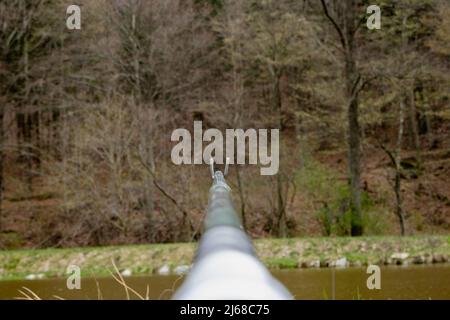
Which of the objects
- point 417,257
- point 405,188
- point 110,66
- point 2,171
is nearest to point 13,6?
point 110,66

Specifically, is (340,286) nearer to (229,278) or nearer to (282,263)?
(282,263)

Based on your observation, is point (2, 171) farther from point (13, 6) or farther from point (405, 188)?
point (405, 188)

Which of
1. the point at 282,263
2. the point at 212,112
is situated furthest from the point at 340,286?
the point at 212,112

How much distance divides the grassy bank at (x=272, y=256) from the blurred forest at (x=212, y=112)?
3.41 meters

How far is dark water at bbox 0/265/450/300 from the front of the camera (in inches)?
343

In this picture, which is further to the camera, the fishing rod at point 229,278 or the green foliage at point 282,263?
the green foliage at point 282,263

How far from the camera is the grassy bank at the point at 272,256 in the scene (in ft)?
49.0

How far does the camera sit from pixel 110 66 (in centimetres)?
2864

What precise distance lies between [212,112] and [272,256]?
35.7 feet

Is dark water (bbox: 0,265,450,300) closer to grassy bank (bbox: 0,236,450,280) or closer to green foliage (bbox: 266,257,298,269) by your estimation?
green foliage (bbox: 266,257,298,269)

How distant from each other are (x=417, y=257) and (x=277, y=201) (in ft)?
31.8

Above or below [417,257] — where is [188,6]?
above

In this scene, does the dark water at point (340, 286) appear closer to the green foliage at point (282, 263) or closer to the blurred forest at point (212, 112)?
the green foliage at point (282, 263)

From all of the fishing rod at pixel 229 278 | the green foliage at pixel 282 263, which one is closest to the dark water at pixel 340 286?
the green foliage at pixel 282 263
